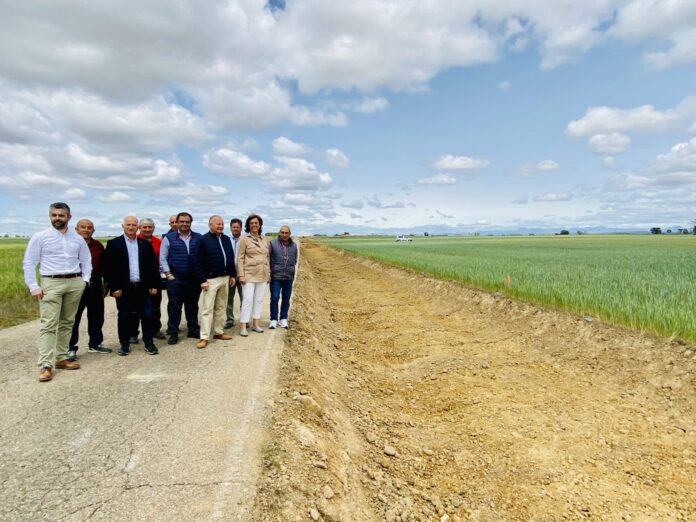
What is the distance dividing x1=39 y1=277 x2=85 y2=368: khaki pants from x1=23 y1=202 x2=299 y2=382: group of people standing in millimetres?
11

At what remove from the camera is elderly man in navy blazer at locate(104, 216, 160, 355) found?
6203 millimetres

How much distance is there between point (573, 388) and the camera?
238 inches

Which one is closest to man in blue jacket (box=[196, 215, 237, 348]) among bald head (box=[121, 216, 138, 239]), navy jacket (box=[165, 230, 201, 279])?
navy jacket (box=[165, 230, 201, 279])

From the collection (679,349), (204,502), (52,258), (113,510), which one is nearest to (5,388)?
(52,258)

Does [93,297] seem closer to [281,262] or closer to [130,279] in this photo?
[130,279]

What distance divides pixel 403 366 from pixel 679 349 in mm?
4092

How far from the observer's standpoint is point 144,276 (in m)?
6.44

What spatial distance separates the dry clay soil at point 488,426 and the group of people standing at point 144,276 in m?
1.39

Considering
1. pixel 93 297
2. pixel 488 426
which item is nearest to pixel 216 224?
pixel 93 297

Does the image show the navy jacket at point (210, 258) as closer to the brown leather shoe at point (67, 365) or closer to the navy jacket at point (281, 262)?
the navy jacket at point (281, 262)

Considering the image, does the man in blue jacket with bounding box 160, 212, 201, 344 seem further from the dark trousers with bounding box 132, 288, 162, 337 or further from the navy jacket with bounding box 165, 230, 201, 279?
the dark trousers with bounding box 132, 288, 162, 337

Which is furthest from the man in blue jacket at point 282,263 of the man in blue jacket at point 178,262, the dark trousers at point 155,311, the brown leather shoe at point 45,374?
the brown leather shoe at point 45,374

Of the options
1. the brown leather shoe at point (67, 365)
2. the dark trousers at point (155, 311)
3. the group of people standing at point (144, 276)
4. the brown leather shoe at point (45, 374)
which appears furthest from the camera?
the dark trousers at point (155, 311)

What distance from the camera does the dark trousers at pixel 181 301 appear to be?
22.6 feet
